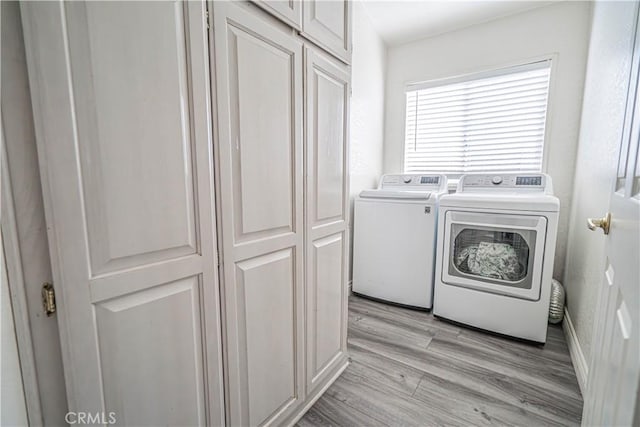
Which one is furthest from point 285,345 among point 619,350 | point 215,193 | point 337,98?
point 337,98

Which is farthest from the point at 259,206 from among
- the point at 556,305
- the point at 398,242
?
the point at 556,305

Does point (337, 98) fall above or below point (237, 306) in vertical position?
above

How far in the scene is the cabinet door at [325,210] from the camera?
Result: 1215mm

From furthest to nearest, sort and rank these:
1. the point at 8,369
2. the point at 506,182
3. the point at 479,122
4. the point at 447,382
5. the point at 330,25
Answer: the point at 479,122
the point at 506,182
the point at 447,382
the point at 330,25
the point at 8,369

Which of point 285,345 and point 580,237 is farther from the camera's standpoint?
point 580,237

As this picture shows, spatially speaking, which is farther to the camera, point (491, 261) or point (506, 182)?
point (506, 182)

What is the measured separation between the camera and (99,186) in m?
0.62

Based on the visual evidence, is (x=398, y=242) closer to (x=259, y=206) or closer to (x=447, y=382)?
(x=447, y=382)

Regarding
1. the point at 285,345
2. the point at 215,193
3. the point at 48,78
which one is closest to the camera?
the point at 48,78

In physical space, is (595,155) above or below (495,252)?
above

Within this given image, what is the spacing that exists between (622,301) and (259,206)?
3.42 ft

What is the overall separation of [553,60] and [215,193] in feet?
9.64

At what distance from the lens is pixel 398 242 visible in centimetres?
236

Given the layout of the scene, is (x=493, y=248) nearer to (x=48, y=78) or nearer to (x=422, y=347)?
(x=422, y=347)
